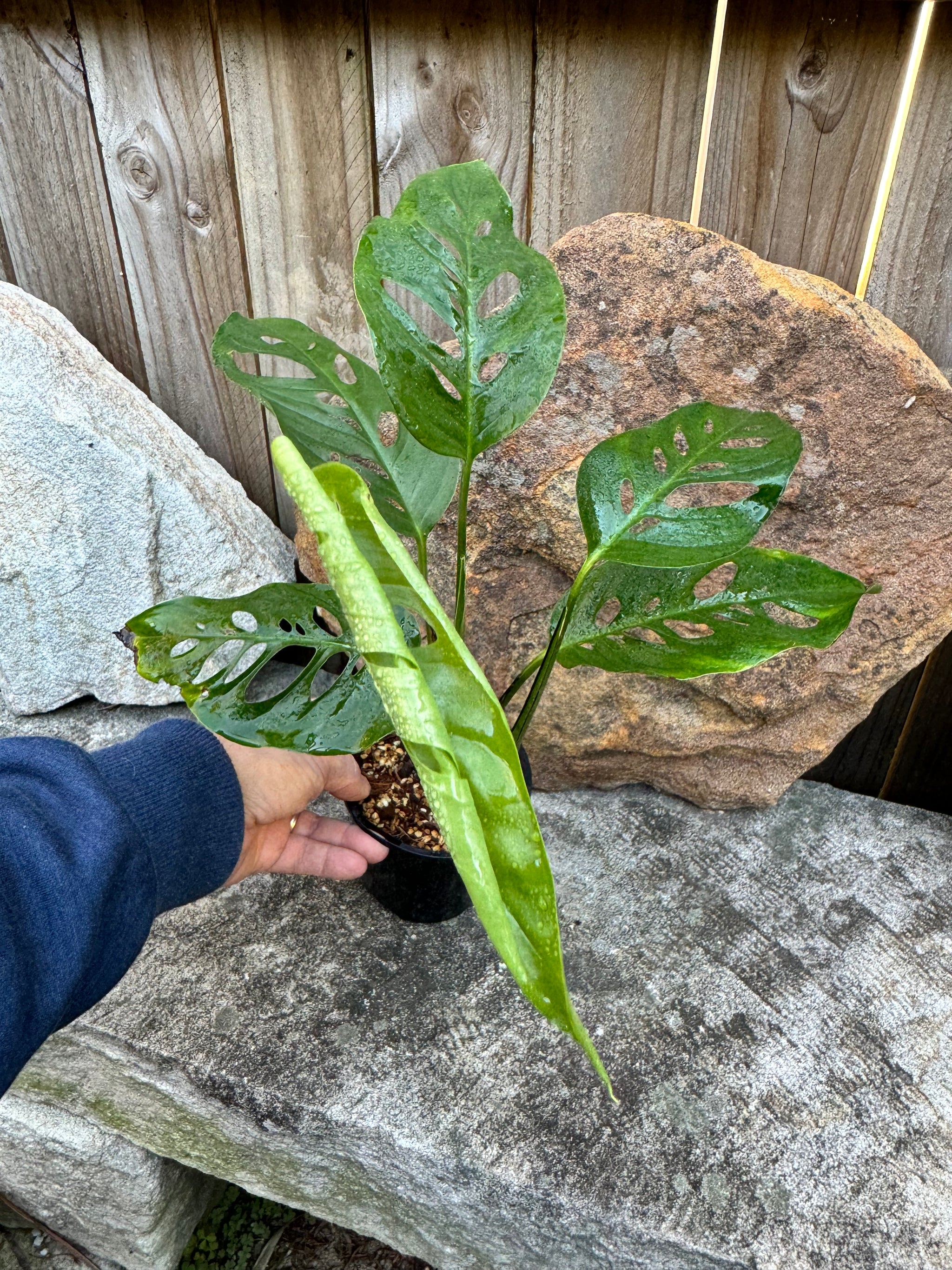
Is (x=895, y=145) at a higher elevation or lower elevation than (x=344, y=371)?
higher

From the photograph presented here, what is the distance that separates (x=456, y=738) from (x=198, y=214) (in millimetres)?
1251

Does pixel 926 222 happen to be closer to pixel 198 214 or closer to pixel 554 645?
pixel 554 645

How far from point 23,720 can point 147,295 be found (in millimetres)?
784

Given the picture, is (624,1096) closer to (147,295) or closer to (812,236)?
(812,236)

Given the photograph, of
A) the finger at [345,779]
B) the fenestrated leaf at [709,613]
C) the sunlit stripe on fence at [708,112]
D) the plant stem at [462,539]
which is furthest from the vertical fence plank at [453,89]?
the finger at [345,779]

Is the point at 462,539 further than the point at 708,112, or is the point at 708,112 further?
the point at 708,112

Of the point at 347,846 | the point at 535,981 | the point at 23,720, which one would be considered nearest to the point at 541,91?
the point at 347,846

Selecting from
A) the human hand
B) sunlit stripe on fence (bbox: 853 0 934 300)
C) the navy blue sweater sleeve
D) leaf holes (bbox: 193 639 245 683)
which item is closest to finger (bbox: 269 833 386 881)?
the human hand

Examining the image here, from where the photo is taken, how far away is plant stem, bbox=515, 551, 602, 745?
34.0 inches

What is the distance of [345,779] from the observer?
107 centimetres

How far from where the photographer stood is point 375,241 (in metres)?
0.77

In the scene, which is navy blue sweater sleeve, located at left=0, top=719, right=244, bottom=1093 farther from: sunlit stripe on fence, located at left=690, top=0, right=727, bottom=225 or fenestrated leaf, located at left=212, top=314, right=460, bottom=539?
sunlit stripe on fence, located at left=690, top=0, right=727, bottom=225

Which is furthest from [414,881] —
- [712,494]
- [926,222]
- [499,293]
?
[926,222]

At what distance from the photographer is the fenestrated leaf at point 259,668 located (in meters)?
0.84
